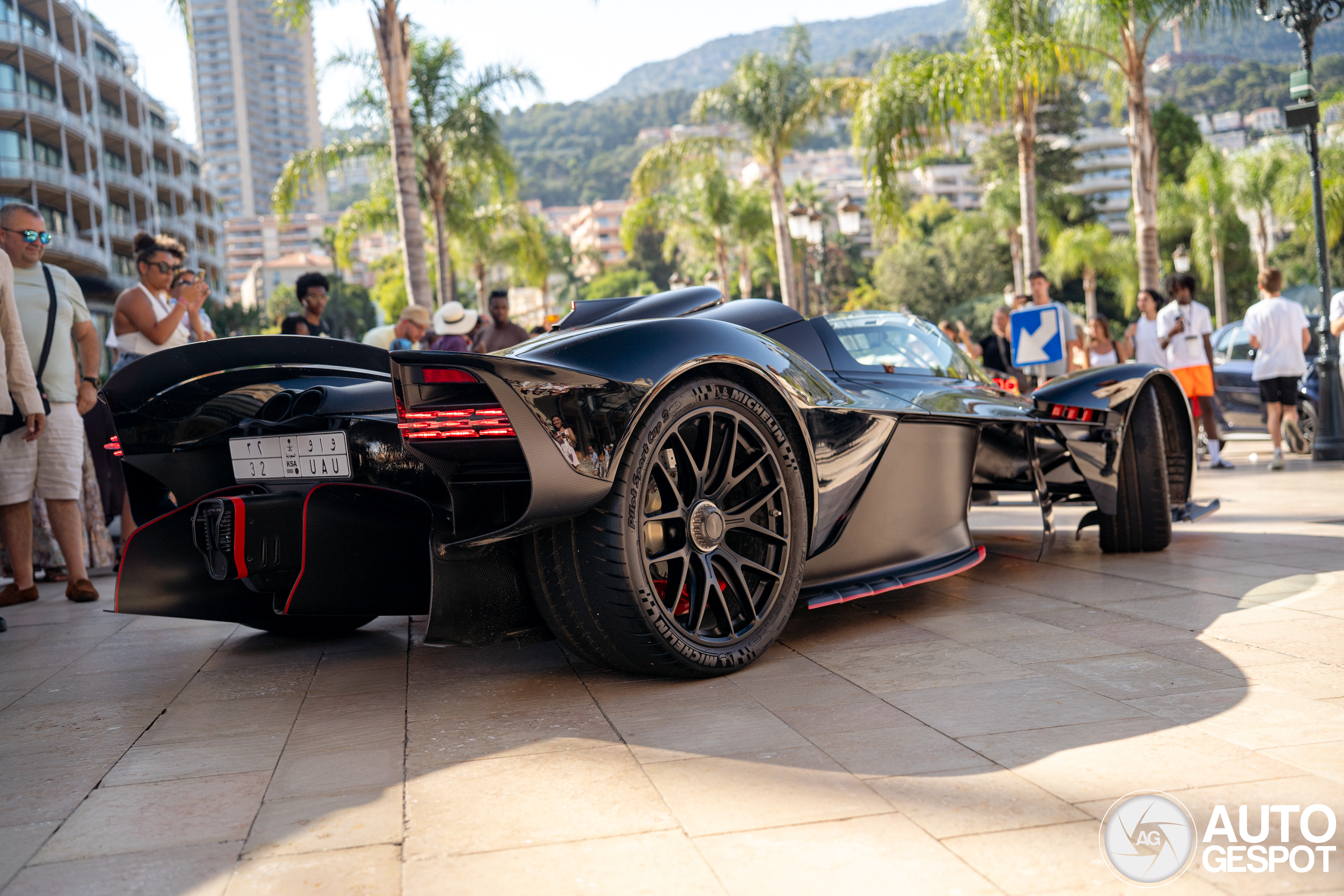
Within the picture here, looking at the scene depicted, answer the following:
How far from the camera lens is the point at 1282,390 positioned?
10.0 m

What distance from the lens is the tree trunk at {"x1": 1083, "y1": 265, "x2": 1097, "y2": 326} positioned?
59.8m

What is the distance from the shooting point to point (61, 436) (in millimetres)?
5434

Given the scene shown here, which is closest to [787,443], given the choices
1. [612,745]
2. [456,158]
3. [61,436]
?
[612,745]

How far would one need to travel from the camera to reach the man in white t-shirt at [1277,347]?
385 inches

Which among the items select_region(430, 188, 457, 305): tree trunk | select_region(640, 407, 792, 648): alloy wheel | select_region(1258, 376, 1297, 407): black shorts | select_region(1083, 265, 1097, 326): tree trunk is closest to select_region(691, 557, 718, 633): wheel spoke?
select_region(640, 407, 792, 648): alloy wheel

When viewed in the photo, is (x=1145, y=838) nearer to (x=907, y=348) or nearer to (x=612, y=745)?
(x=612, y=745)

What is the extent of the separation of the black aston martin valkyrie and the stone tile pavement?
0.79ft

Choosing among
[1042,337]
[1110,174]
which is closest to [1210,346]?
[1042,337]

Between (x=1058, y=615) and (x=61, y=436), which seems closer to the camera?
(x=1058, y=615)

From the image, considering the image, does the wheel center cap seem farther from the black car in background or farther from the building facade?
the building facade

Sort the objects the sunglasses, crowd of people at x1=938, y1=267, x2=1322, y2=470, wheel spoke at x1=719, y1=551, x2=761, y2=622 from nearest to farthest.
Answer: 1. wheel spoke at x1=719, y1=551, x2=761, y2=622
2. the sunglasses
3. crowd of people at x1=938, y1=267, x2=1322, y2=470

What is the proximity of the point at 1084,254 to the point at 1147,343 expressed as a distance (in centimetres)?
4953

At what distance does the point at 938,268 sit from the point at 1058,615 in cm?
7036

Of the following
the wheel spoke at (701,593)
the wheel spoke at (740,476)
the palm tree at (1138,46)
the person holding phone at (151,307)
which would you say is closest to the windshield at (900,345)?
the wheel spoke at (740,476)
